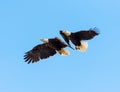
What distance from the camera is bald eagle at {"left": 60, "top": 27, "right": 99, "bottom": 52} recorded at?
3669 cm

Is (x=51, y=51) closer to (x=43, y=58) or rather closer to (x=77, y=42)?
(x=43, y=58)

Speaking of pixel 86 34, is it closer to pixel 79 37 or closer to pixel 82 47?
pixel 79 37

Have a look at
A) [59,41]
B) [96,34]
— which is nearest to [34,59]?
[59,41]

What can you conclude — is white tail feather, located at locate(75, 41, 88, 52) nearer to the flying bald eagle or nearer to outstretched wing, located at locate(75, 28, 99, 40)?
outstretched wing, located at locate(75, 28, 99, 40)

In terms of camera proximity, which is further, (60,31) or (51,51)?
(51,51)

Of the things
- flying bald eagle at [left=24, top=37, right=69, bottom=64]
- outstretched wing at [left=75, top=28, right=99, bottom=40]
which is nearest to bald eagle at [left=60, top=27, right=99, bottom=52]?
outstretched wing at [left=75, top=28, right=99, bottom=40]

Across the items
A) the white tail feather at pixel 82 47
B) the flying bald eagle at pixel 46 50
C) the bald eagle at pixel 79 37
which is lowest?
the white tail feather at pixel 82 47

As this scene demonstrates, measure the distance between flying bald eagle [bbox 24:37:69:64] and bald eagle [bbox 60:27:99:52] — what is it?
1.05 m

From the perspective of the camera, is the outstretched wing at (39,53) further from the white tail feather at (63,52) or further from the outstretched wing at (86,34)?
the outstretched wing at (86,34)

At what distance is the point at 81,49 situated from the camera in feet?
121

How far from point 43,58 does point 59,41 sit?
2.59 meters

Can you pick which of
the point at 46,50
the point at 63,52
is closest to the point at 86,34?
the point at 63,52

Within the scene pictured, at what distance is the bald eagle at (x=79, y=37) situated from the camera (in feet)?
120

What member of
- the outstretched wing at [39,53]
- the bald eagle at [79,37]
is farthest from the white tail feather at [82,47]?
the outstretched wing at [39,53]
